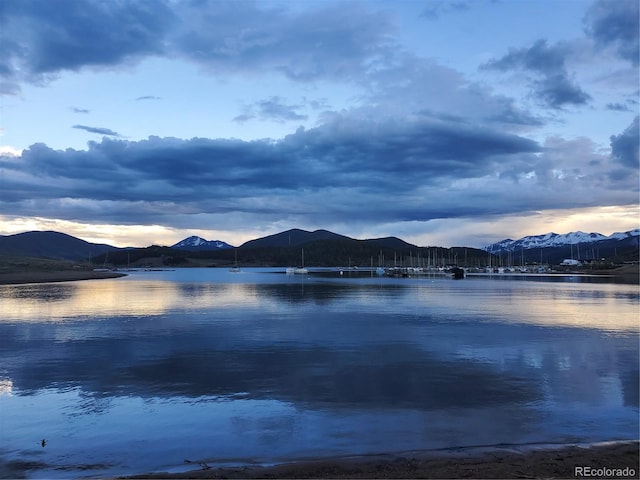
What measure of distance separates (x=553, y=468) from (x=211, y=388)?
1179 centimetres

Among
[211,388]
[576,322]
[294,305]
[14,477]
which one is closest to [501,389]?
[211,388]

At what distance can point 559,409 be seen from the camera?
631 inches

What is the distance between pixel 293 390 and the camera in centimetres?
1816

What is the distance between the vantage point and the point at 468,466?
10.9 meters

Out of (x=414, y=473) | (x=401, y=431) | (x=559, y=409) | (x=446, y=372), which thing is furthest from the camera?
(x=446, y=372)

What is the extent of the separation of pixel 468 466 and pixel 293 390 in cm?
837

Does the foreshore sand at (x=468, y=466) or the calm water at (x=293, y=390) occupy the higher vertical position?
the foreshore sand at (x=468, y=466)

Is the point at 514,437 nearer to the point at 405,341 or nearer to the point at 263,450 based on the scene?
the point at 263,450

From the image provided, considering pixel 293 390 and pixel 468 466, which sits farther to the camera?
pixel 293 390

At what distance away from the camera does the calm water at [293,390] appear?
1297 cm

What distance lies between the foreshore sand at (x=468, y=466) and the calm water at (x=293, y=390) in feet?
2.50

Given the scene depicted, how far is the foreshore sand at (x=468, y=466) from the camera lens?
1032 cm

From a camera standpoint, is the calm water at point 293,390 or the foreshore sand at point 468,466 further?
the calm water at point 293,390

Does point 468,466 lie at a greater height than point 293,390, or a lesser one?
greater
